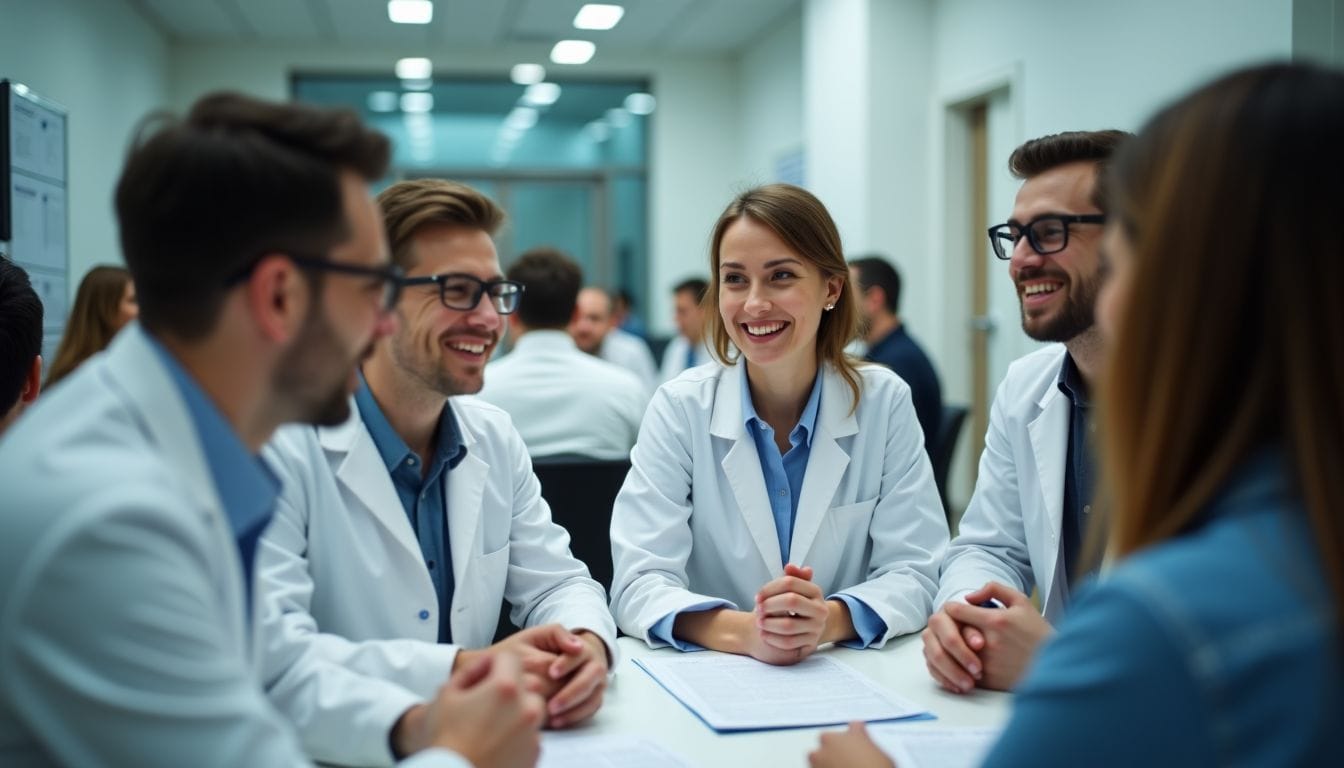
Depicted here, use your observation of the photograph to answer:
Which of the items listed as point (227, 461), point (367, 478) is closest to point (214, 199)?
point (227, 461)

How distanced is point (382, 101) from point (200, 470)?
9093 mm

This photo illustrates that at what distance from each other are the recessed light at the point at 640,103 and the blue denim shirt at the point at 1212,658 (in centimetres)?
871

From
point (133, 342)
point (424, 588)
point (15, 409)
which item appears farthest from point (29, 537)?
point (15, 409)

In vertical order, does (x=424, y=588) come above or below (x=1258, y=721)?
below

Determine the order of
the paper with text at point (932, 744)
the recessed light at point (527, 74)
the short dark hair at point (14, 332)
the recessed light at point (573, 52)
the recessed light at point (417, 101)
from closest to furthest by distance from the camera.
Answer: the paper with text at point (932, 744)
the short dark hair at point (14, 332)
the recessed light at point (573, 52)
the recessed light at point (527, 74)
the recessed light at point (417, 101)

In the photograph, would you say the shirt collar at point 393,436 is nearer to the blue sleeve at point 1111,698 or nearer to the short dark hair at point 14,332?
the short dark hair at point 14,332

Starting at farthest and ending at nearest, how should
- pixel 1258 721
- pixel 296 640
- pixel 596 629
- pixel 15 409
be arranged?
pixel 15 409 < pixel 596 629 < pixel 296 640 < pixel 1258 721

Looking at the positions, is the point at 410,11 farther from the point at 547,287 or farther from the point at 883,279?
the point at 547,287

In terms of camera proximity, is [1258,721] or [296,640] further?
[296,640]

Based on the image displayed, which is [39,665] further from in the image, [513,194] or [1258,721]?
[513,194]

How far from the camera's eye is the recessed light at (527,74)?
29.2 feet

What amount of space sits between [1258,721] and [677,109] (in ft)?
29.0

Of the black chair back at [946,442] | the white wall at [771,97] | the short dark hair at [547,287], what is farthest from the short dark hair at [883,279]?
the white wall at [771,97]

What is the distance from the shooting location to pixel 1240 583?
729 millimetres
